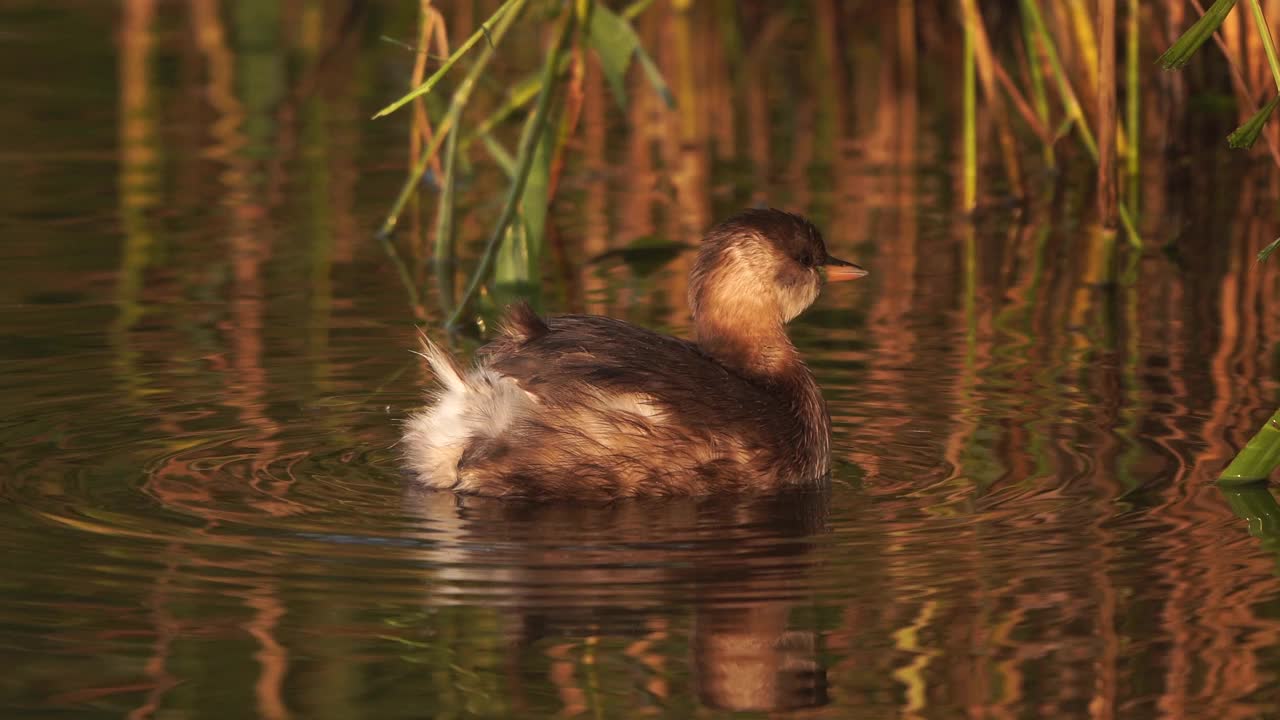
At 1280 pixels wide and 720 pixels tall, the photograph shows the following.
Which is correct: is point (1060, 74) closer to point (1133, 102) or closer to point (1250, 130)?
point (1133, 102)

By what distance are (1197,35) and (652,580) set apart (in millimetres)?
1827

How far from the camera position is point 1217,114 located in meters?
11.8

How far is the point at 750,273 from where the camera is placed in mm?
6746

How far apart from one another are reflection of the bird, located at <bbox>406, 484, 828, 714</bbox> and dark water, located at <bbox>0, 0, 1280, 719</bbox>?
13 millimetres

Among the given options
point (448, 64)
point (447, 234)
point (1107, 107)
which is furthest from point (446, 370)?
point (1107, 107)

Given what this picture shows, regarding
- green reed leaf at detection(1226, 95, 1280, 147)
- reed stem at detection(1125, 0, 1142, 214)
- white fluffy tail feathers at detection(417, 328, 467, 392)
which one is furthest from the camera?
reed stem at detection(1125, 0, 1142, 214)

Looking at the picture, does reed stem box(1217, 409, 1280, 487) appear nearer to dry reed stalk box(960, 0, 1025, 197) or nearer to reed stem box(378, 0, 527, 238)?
reed stem box(378, 0, 527, 238)

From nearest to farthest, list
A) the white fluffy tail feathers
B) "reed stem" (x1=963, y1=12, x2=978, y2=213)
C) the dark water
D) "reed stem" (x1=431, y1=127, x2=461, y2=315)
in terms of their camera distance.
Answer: the dark water
the white fluffy tail feathers
"reed stem" (x1=431, y1=127, x2=461, y2=315)
"reed stem" (x1=963, y1=12, x2=978, y2=213)

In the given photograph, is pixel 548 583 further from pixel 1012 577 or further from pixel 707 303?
pixel 707 303

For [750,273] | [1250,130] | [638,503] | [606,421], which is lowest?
[638,503]

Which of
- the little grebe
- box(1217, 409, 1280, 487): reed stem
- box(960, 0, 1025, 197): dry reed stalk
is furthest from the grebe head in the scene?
box(960, 0, 1025, 197): dry reed stalk

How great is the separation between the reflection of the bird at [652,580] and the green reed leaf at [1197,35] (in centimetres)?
144

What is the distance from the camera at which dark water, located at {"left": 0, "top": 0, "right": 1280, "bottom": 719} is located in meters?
4.58

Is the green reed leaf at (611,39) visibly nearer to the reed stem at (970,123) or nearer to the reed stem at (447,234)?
the reed stem at (447,234)
